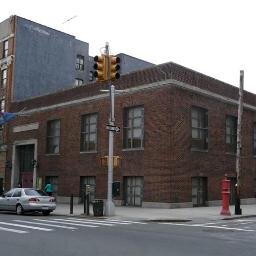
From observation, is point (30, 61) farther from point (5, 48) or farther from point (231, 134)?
point (231, 134)

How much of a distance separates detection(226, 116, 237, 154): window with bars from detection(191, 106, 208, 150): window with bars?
3.14 m

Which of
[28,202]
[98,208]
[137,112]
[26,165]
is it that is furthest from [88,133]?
[98,208]

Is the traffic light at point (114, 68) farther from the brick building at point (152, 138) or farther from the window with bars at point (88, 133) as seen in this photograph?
the window with bars at point (88, 133)

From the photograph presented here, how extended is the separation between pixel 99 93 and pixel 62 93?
4765 millimetres

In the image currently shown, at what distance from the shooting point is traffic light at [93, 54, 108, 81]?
66.2ft

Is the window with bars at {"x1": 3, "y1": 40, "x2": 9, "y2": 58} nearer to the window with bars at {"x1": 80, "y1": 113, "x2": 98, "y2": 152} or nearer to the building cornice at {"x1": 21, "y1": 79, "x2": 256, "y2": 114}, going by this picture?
the building cornice at {"x1": 21, "y1": 79, "x2": 256, "y2": 114}

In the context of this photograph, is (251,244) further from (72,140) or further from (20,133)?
(20,133)

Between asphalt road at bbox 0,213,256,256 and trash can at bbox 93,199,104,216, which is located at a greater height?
trash can at bbox 93,199,104,216

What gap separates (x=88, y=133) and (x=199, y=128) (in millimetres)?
8171

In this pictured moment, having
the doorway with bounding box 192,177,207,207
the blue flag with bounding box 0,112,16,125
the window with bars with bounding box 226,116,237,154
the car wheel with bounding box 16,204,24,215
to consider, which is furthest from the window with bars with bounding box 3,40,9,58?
the car wheel with bounding box 16,204,24,215

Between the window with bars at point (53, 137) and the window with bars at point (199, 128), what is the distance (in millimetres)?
11668

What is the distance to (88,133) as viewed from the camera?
35.6m

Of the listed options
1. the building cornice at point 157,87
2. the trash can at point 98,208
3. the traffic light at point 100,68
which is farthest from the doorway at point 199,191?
the traffic light at point 100,68

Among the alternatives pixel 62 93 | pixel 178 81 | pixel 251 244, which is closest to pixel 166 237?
pixel 251 244
